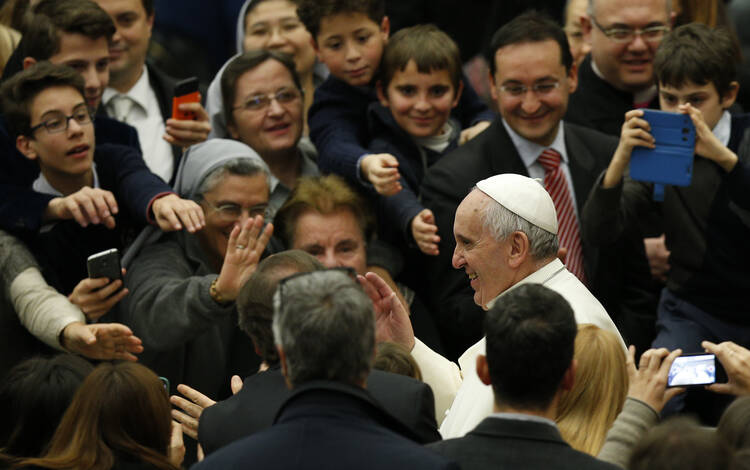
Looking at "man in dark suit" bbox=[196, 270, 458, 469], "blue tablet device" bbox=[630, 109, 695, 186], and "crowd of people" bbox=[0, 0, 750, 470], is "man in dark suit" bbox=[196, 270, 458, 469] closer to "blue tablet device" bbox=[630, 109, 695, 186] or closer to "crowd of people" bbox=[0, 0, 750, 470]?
"crowd of people" bbox=[0, 0, 750, 470]

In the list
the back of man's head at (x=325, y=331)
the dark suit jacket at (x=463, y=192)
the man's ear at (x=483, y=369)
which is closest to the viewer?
the back of man's head at (x=325, y=331)

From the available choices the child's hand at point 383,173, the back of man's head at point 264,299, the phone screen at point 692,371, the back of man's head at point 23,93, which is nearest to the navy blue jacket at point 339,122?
the child's hand at point 383,173

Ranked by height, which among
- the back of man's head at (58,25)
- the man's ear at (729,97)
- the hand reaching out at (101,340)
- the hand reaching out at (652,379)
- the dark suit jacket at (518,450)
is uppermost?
the back of man's head at (58,25)

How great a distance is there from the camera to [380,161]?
6.05 metres

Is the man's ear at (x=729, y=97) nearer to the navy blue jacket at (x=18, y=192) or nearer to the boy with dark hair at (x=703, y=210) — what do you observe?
the boy with dark hair at (x=703, y=210)

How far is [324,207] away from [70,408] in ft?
7.37

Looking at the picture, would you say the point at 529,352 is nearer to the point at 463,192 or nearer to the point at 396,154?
the point at 463,192

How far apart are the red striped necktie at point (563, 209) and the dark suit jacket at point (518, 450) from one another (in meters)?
2.86

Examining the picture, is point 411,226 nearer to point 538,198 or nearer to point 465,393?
point 538,198

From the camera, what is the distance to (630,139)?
5.84 m

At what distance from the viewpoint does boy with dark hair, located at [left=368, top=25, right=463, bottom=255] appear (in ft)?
21.5

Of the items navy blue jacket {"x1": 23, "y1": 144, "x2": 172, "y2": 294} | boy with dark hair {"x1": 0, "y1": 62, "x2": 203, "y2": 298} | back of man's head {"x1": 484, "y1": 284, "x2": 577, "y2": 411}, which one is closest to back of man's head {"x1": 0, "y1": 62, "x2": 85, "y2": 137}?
boy with dark hair {"x1": 0, "y1": 62, "x2": 203, "y2": 298}

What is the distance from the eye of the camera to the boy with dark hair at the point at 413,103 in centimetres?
654

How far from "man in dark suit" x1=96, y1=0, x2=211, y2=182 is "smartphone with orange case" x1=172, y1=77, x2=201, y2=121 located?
271mm
